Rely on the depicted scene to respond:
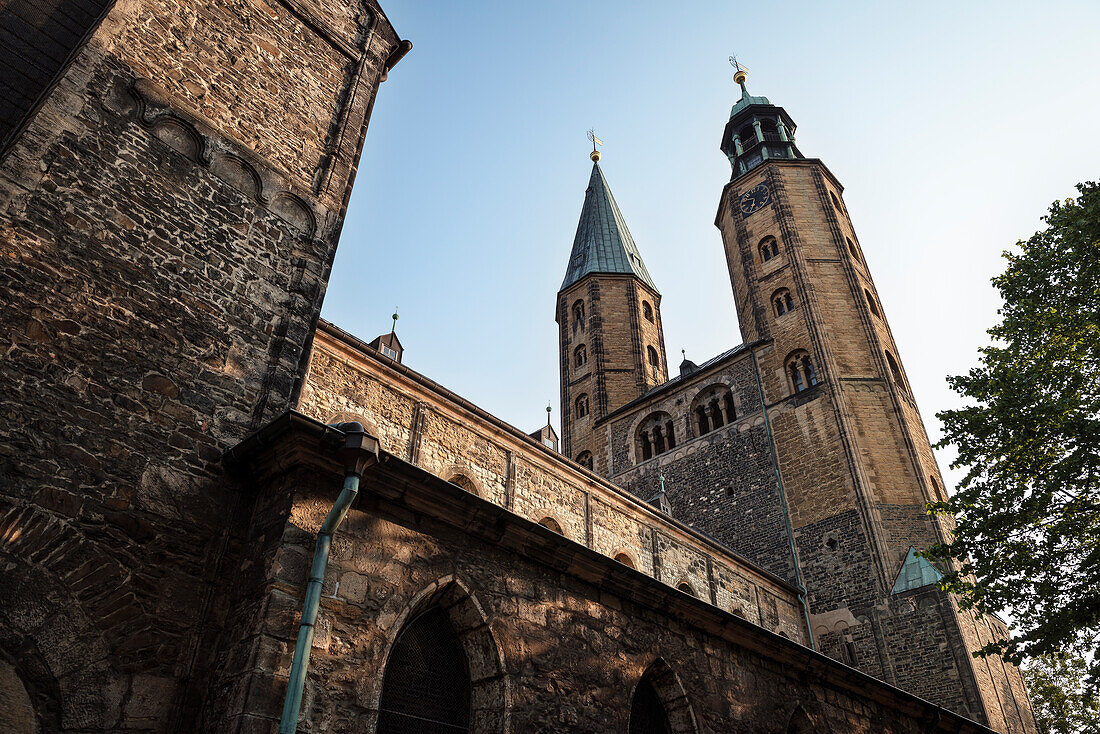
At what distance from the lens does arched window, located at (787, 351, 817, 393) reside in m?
24.4

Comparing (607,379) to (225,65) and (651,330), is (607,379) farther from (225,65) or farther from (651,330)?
(225,65)

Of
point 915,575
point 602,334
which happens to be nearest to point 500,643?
point 915,575

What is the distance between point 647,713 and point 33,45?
375 inches

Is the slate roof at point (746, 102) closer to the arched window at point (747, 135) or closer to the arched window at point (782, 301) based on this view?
the arched window at point (747, 135)

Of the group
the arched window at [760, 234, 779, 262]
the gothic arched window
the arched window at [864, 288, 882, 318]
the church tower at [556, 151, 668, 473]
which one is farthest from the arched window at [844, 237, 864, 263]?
the gothic arched window

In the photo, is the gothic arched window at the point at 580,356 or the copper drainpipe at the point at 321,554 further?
the gothic arched window at the point at 580,356

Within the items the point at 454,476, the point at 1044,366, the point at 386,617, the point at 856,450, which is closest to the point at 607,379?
the point at 856,450

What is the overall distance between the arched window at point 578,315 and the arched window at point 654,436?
879 cm

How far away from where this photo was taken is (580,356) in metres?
35.2

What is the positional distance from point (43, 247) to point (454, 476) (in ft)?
28.3

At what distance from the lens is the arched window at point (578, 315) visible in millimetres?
36197

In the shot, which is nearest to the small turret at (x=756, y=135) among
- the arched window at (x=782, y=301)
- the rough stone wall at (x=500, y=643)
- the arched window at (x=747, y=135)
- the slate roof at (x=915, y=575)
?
the arched window at (x=747, y=135)

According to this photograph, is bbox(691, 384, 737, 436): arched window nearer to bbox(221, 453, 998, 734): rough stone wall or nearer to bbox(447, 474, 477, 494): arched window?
→ bbox(447, 474, 477, 494): arched window

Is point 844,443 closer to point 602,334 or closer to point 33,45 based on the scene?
point 602,334
